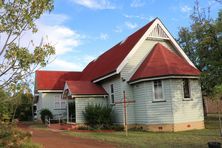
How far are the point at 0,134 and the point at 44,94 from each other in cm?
2688

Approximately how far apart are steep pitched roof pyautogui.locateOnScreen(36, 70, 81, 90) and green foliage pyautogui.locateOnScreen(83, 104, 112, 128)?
13.4 metres

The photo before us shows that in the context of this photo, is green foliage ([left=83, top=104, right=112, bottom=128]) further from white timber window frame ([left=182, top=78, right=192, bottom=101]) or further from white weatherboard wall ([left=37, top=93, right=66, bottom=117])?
white weatherboard wall ([left=37, top=93, right=66, bottom=117])

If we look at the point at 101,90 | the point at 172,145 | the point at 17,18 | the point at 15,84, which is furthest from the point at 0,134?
the point at 101,90

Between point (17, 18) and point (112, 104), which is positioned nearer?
point (17, 18)

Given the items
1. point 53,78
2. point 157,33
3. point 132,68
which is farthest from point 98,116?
point 53,78

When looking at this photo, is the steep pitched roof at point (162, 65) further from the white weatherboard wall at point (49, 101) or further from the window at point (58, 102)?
the white weatherboard wall at point (49, 101)

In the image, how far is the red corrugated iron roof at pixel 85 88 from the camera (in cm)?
2708

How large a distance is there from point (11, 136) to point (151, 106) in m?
13.3

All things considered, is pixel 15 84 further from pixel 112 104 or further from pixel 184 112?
pixel 112 104

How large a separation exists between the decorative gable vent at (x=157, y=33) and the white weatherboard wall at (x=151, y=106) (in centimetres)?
464

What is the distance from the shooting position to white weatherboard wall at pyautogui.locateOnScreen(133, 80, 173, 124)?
2256 centimetres

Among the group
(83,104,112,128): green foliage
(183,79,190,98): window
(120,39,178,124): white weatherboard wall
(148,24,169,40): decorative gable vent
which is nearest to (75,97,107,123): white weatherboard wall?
(83,104,112,128): green foliage

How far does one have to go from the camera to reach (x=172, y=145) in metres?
14.8

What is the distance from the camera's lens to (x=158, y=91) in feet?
75.7
